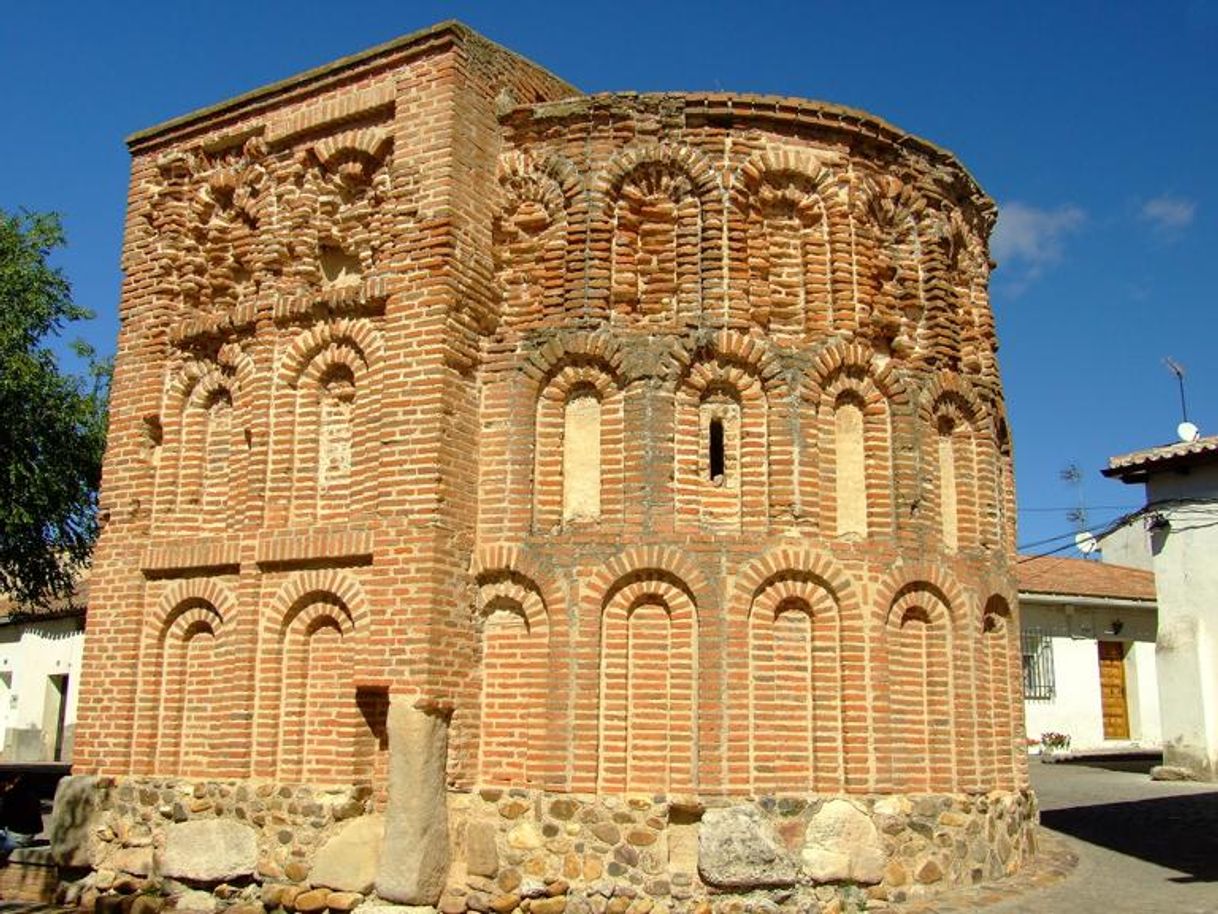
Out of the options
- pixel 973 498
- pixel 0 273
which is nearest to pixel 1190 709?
pixel 973 498

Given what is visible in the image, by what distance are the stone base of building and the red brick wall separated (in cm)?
24

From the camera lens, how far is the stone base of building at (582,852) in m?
8.95

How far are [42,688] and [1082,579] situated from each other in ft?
88.0

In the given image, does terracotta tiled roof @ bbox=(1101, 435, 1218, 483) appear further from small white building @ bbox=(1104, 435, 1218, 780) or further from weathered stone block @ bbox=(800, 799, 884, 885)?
weathered stone block @ bbox=(800, 799, 884, 885)

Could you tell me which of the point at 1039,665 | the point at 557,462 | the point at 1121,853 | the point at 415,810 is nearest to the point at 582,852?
the point at 415,810

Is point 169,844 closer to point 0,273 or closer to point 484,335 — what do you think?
point 484,335

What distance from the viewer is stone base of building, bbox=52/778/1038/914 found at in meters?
8.95

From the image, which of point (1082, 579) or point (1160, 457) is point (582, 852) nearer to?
point (1160, 457)

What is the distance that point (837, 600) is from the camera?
32.2ft

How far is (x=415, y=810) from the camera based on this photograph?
30.0ft

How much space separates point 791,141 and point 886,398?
99.1 inches

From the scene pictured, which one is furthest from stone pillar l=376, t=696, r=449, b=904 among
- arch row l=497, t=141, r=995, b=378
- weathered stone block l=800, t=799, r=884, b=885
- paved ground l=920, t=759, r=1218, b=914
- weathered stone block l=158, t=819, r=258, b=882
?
paved ground l=920, t=759, r=1218, b=914

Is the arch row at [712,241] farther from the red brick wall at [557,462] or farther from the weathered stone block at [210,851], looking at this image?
the weathered stone block at [210,851]

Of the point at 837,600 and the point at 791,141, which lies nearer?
the point at 837,600
